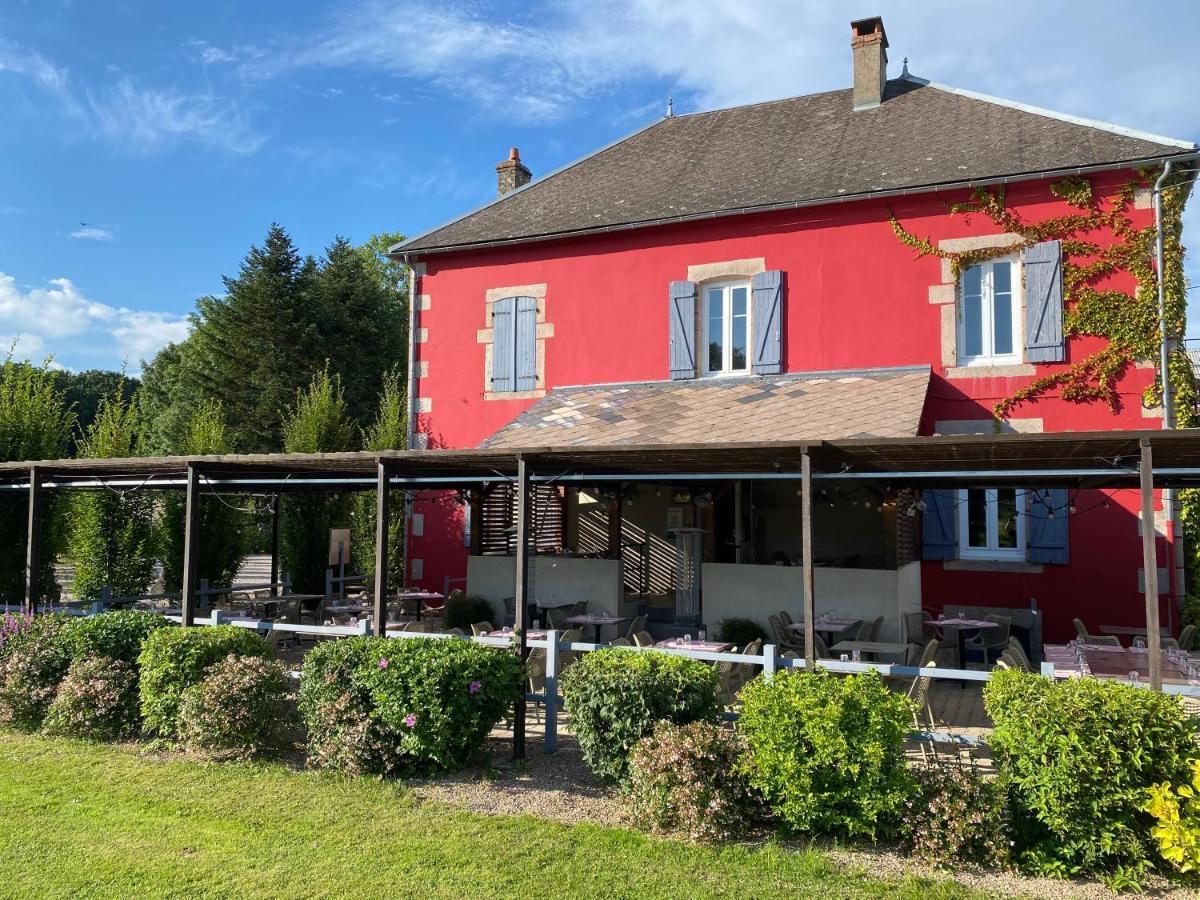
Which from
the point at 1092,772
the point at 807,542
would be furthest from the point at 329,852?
the point at 1092,772

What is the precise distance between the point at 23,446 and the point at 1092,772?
1368 centimetres

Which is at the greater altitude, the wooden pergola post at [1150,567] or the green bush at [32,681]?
the wooden pergola post at [1150,567]

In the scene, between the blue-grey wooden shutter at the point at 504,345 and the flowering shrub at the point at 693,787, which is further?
the blue-grey wooden shutter at the point at 504,345

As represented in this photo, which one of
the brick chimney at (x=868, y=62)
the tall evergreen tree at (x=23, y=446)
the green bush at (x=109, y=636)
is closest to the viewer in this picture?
the green bush at (x=109, y=636)

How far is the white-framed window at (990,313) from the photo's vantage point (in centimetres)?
1106

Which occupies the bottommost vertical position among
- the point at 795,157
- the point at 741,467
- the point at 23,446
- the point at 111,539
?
the point at 111,539

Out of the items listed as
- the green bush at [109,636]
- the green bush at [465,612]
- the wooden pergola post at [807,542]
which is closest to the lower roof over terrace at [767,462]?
the wooden pergola post at [807,542]

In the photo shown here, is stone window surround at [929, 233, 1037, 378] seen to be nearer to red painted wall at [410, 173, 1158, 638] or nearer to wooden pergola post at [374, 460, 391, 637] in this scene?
red painted wall at [410, 173, 1158, 638]

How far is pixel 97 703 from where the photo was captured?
746cm

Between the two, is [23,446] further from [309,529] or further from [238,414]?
[238,414]

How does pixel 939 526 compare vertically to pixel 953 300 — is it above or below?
below

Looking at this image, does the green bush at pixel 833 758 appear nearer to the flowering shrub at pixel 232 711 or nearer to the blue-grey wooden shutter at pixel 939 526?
the flowering shrub at pixel 232 711

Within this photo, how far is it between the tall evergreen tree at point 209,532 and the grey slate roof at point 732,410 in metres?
5.69

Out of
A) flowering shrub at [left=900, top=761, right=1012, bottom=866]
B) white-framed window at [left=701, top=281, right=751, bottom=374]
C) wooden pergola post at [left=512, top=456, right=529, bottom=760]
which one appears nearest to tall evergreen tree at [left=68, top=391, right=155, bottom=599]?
wooden pergola post at [left=512, top=456, right=529, bottom=760]
